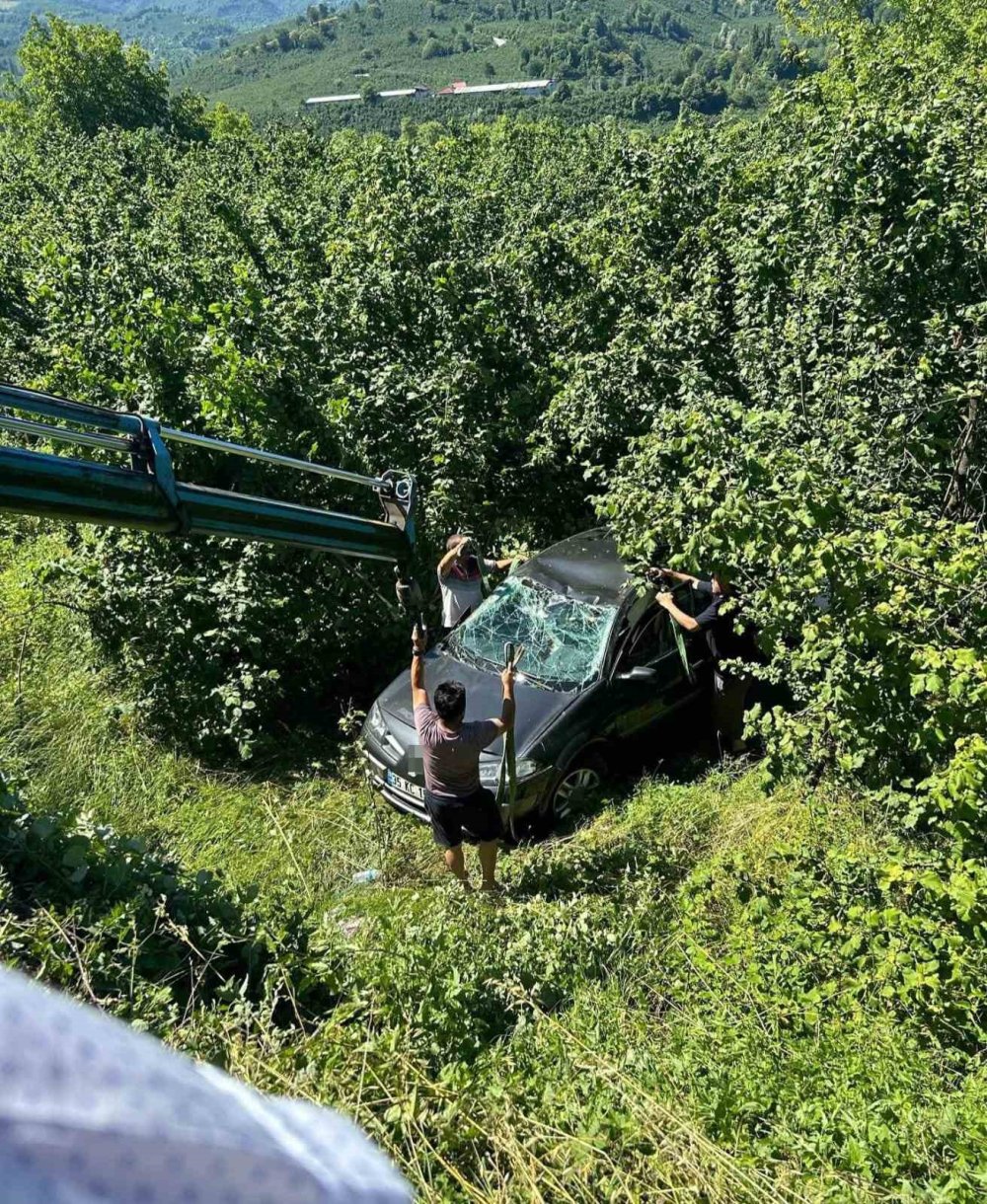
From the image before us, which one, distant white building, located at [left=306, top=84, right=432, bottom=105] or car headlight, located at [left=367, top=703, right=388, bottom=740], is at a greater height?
distant white building, located at [left=306, top=84, right=432, bottom=105]

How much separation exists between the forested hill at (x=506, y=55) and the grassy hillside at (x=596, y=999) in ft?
318

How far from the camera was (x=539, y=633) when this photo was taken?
22.8ft

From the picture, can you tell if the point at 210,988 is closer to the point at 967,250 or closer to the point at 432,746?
the point at 432,746

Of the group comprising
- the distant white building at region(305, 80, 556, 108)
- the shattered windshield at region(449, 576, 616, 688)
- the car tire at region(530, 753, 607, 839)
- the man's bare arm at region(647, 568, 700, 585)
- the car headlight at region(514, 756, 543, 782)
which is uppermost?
the distant white building at region(305, 80, 556, 108)

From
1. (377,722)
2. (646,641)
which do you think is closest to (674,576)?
(646,641)

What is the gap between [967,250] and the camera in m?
6.34

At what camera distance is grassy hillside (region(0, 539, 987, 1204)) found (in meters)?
2.82

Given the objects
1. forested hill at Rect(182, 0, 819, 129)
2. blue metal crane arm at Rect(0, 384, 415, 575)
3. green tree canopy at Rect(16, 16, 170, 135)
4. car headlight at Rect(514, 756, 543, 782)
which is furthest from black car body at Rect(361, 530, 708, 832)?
forested hill at Rect(182, 0, 819, 129)

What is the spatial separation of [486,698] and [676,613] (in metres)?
1.66

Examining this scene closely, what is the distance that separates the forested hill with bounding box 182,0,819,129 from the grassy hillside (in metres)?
96.9

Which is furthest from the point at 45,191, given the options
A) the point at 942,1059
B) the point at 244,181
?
the point at 942,1059

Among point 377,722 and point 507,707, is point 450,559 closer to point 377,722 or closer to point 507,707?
point 377,722

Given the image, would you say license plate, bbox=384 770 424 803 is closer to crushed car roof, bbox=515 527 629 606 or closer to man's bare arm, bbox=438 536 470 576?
man's bare arm, bbox=438 536 470 576

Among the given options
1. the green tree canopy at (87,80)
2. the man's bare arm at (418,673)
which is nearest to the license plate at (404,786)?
the man's bare arm at (418,673)
